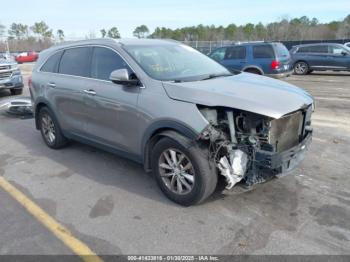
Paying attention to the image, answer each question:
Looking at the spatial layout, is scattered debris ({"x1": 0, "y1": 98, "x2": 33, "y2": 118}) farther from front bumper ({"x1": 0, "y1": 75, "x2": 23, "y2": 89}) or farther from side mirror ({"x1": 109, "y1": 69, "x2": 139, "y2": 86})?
side mirror ({"x1": 109, "y1": 69, "x2": 139, "y2": 86})

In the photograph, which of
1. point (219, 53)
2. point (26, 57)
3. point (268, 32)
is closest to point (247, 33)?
point (268, 32)

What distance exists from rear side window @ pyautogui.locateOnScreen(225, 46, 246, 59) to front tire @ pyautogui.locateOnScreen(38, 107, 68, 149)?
884cm

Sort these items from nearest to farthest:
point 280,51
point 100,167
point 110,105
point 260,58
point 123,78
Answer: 1. point 123,78
2. point 110,105
3. point 100,167
4. point 260,58
5. point 280,51

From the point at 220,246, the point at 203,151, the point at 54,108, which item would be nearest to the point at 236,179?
the point at 203,151

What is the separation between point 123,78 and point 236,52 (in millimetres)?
10006

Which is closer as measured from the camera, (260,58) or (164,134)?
(164,134)

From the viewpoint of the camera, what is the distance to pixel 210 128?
11.6 ft

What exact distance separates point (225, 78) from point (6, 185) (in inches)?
128

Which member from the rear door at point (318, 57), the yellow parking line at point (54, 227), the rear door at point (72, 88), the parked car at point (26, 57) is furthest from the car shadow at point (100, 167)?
the parked car at point (26, 57)

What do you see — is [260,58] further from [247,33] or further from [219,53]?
[247,33]

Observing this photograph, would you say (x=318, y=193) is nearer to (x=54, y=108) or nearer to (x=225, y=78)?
(x=225, y=78)

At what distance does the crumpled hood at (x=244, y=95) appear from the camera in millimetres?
3465

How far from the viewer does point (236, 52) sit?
525 inches

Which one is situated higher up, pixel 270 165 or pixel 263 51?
pixel 263 51
